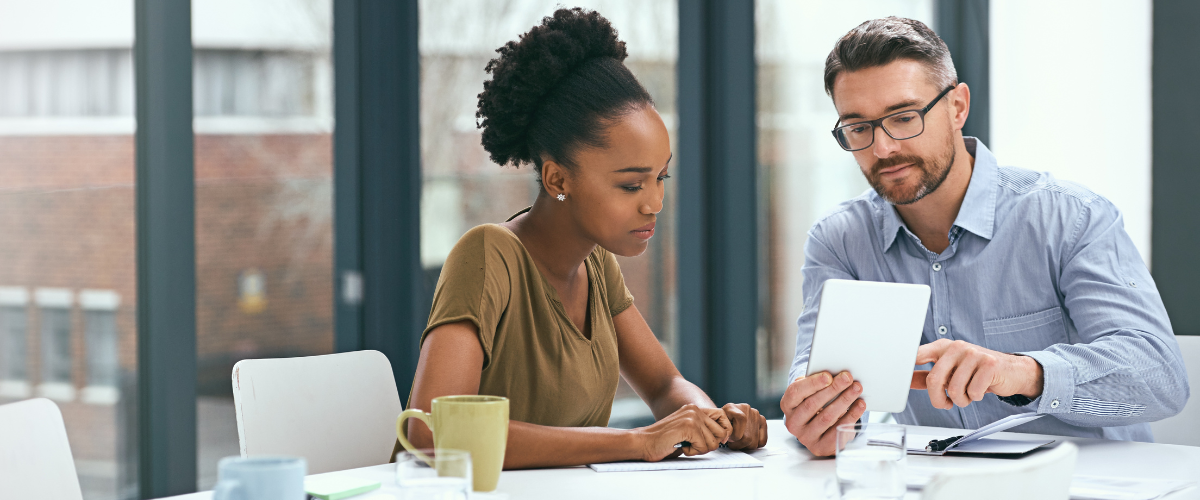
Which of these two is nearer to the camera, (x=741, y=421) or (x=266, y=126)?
(x=741, y=421)

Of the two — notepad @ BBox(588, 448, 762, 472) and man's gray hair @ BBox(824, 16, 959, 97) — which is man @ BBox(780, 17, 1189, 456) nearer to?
man's gray hair @ BBox(824, 16, 959, 97)

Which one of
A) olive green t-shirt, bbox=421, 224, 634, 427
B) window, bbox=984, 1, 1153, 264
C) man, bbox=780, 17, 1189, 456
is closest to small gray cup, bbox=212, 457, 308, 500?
olive green t-shirt, bbox=421, 224, 634, 427

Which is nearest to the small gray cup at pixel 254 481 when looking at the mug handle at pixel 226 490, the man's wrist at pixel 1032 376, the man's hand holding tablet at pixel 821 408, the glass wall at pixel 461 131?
the mug handle at pixel 226 490

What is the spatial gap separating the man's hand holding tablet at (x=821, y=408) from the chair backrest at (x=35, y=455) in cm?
109

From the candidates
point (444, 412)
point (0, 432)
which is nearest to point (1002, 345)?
point (444, 412)

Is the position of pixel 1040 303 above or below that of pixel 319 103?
below

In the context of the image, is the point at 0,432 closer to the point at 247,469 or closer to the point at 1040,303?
the point at 247,469

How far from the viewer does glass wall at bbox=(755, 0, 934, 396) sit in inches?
154

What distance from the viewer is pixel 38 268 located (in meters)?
2.31

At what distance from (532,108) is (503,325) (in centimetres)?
44

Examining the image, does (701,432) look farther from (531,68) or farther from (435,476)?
(531,68)

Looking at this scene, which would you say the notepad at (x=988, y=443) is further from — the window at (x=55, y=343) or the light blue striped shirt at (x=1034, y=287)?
the window at (x=55, y=343)

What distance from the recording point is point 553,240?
1.82m

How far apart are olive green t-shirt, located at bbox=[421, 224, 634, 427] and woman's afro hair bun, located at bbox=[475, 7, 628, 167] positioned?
22cm
